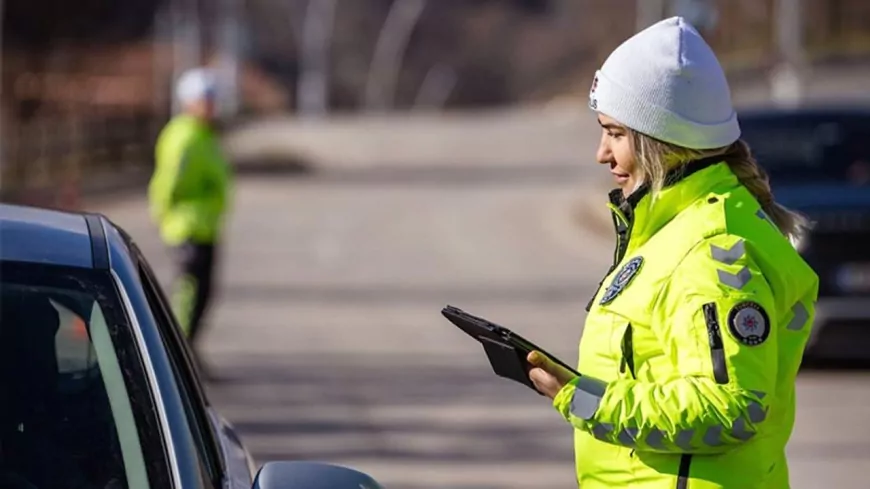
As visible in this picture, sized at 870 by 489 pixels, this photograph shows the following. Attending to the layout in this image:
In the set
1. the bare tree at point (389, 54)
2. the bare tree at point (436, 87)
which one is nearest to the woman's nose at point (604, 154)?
the bare tree at point (389, 54)

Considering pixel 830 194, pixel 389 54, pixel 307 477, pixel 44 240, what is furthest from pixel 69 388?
pixel 389 54

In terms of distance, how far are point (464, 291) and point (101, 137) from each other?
69.9 ft

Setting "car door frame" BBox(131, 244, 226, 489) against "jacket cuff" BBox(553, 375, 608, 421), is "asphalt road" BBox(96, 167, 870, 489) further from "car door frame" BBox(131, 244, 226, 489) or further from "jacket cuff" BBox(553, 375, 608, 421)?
"jacket cuff" BBox(553, 375, 608, 421)

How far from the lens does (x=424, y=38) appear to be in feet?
378

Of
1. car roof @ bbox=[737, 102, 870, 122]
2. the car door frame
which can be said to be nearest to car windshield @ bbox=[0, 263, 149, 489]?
the car door frame

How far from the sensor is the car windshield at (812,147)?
37.5 feet

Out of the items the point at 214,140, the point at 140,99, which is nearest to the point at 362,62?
the point at 140,99

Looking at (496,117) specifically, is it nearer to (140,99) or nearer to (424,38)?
(140,99)

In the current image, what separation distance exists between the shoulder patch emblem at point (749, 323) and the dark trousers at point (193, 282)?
772cm

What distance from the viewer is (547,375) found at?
3.09 meters

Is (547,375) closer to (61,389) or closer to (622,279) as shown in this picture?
(622,279)

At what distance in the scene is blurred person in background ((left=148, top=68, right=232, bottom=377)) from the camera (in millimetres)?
10344

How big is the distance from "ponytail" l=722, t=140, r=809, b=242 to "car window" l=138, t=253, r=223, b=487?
122cm

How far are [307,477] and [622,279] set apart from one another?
0.84 metres
